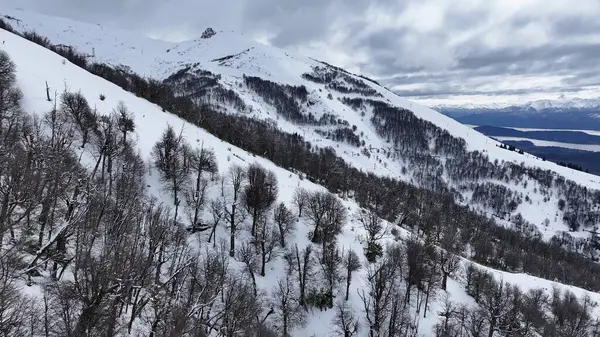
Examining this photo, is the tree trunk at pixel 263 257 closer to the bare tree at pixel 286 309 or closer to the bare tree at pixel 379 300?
the bare tree at pixel 286 309

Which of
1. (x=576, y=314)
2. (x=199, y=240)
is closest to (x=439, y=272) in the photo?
(x=576, y=314)

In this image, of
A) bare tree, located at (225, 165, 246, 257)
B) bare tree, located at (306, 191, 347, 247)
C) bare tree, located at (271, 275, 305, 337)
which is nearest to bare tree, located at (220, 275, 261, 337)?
bare tree, located at (271, 275, 305, 337)

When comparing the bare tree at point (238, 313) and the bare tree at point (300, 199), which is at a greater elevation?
the bare tree at point (300, 199)

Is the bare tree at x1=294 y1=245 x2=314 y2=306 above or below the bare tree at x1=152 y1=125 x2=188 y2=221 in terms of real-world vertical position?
below

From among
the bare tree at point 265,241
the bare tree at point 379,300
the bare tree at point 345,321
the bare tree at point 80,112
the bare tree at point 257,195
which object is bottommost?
the bare tree at point 345,321

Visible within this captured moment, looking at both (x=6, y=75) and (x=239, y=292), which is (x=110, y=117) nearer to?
(x=6, y=75)

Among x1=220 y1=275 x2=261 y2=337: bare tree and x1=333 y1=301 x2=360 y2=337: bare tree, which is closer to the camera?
x1=220 y1=275 x2=261 y2=337: bare tree

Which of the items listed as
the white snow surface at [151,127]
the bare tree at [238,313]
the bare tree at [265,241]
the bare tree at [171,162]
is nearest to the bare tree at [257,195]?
the bare tree at [265,241]

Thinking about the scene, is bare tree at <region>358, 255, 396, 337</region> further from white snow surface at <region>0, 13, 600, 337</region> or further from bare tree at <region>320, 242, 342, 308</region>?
bare tree at <region>320, 242, 342, 308</region>
